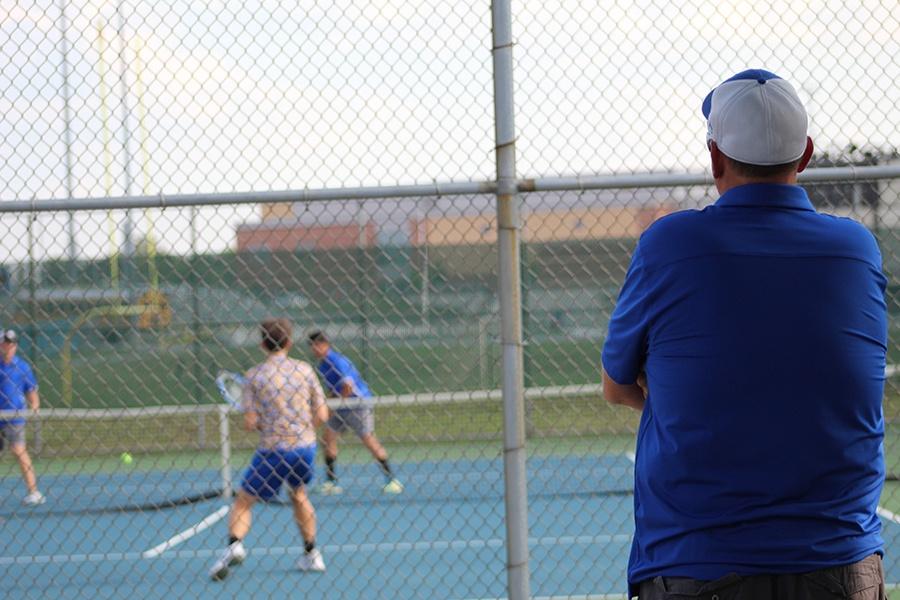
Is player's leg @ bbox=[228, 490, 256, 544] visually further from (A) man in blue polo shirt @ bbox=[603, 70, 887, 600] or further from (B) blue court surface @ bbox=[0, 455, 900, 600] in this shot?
(A) man in blue polo shirt @ bbox=[603, 70, 887, 600]

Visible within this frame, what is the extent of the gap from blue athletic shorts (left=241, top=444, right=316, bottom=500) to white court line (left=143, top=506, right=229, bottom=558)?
2.87 ft

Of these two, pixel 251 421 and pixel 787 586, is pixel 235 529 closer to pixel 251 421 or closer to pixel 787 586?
pixel 251 421

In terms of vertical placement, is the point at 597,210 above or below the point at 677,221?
below

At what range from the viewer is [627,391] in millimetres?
2309

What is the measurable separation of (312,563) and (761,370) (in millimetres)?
6253

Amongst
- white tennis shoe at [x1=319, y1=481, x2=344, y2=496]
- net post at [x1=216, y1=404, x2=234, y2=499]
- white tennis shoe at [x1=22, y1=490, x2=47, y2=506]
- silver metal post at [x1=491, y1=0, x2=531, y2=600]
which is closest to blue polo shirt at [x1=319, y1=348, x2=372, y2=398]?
white tennis shoe at [x1=319, y1=481, x2=344, y2=496]

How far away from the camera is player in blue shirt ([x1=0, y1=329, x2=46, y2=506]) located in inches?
395

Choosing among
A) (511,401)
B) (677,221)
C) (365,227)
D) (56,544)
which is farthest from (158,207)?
(365,227)

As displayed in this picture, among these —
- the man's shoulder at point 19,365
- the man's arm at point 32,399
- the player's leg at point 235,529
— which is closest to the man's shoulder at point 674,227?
the player's leg at point 235,529

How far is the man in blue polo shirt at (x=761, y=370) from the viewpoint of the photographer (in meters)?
2.03

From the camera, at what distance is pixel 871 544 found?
217 cm

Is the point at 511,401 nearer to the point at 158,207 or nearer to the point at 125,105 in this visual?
the point at 158,207

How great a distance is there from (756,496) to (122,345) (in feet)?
36.7

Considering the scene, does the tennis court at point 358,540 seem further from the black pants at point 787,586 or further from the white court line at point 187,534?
the black pants at point 787,586
